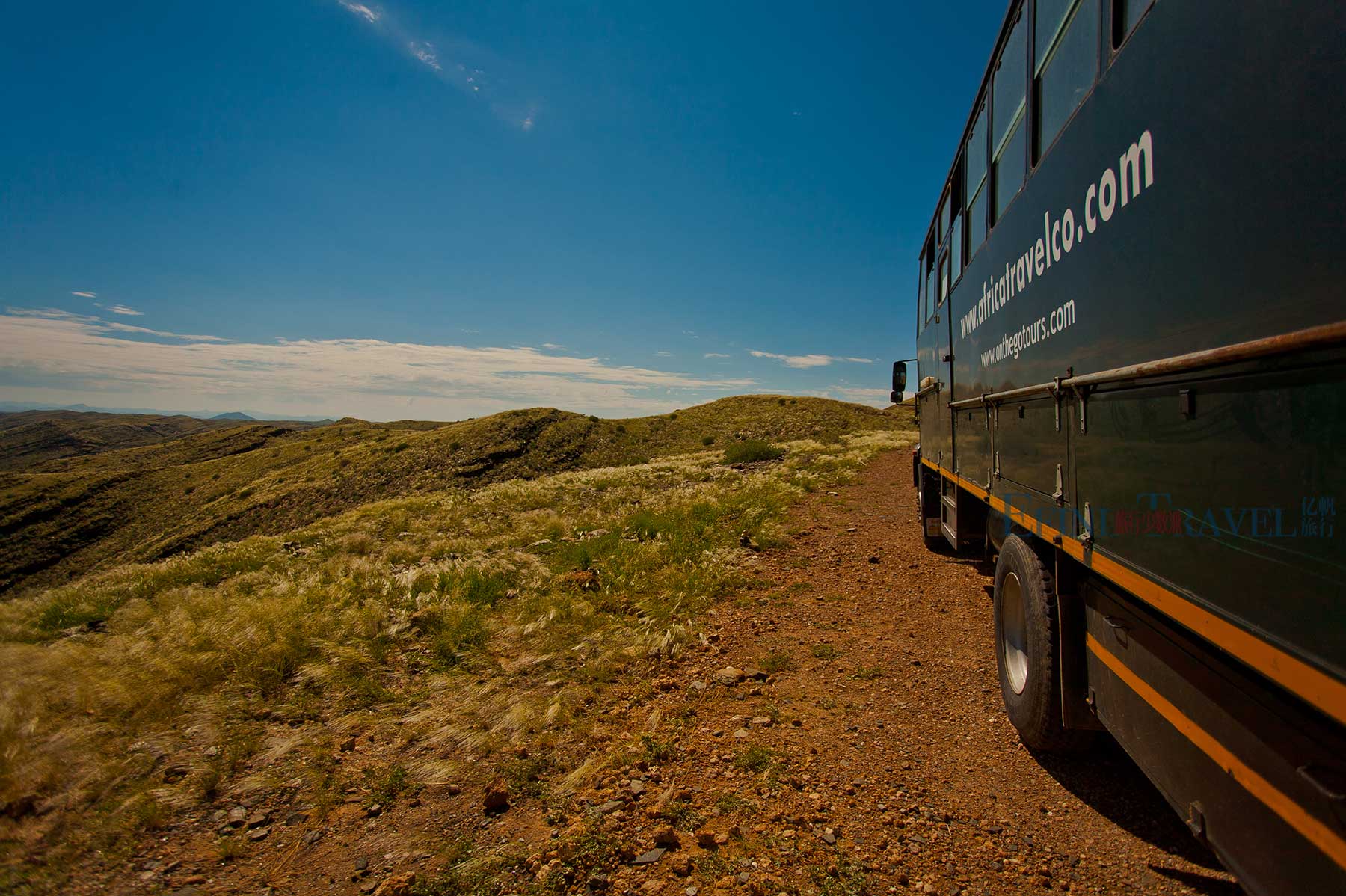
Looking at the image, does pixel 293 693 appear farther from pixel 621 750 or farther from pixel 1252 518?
pixel 1252 518

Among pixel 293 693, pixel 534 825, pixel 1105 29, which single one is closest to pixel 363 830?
pixel 534 825

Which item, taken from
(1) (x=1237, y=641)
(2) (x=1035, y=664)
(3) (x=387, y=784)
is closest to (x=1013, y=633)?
(2) (x=1035, y=664)

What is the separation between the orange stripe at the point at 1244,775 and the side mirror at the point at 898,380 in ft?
29.6

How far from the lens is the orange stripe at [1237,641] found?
1.50 m

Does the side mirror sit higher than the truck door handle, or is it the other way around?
the side mirror

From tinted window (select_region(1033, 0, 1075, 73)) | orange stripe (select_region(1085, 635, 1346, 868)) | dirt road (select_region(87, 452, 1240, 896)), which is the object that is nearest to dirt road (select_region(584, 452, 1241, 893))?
dirt road (select_region(87, 452, 1240, 896))

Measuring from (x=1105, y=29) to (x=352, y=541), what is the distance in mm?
13666

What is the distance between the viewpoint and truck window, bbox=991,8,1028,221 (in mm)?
4105

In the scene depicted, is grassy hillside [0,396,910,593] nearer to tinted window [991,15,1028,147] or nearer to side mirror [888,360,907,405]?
side mirror [888,360,907,405]

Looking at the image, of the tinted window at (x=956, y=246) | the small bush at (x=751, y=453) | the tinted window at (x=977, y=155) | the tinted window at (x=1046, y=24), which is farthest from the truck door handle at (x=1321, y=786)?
the small bush at (x=751, y=453)

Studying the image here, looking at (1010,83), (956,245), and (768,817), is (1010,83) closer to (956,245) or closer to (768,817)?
(956,245)

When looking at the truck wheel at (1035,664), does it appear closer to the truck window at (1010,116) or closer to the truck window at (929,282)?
the truck window at (1010,116)

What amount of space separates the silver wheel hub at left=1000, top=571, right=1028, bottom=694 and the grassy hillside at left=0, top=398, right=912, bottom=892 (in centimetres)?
292

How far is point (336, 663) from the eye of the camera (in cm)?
581
